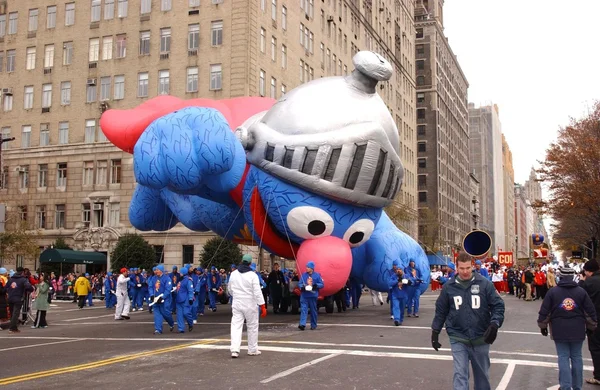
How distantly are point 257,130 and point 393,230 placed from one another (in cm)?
549

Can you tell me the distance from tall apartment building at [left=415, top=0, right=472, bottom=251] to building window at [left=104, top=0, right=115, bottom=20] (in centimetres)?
5173

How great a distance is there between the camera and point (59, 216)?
43.6 m

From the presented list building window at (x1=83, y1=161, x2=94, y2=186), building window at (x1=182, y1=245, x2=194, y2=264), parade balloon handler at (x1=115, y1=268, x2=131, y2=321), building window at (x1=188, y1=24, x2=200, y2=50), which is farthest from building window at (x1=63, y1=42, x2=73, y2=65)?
parade balloon handler at (x1=115, y1=268, x2=131, y2=321)

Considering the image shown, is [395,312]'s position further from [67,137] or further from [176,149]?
[67,137]

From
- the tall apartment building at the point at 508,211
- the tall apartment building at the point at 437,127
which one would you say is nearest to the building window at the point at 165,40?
the tall apartment building at the point at 437,127

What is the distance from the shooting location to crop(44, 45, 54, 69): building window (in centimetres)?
4434

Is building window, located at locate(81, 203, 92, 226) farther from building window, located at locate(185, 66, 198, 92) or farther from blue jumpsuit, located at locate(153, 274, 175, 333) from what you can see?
blue jumpsuit, located at locate(153, 274, 175, 333)

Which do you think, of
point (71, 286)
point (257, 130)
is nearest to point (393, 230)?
point (257, 130)

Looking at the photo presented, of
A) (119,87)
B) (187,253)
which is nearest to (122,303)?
(187,253)

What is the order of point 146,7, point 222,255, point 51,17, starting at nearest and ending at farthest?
point 222,255, point 146,7, point 51,17

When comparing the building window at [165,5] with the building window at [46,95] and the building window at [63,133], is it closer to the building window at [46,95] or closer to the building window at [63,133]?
the building window at [46,95]

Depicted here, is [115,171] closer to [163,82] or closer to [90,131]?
[90,131]

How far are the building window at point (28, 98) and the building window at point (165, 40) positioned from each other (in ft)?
36.1

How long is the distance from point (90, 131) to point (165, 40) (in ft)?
26.5
